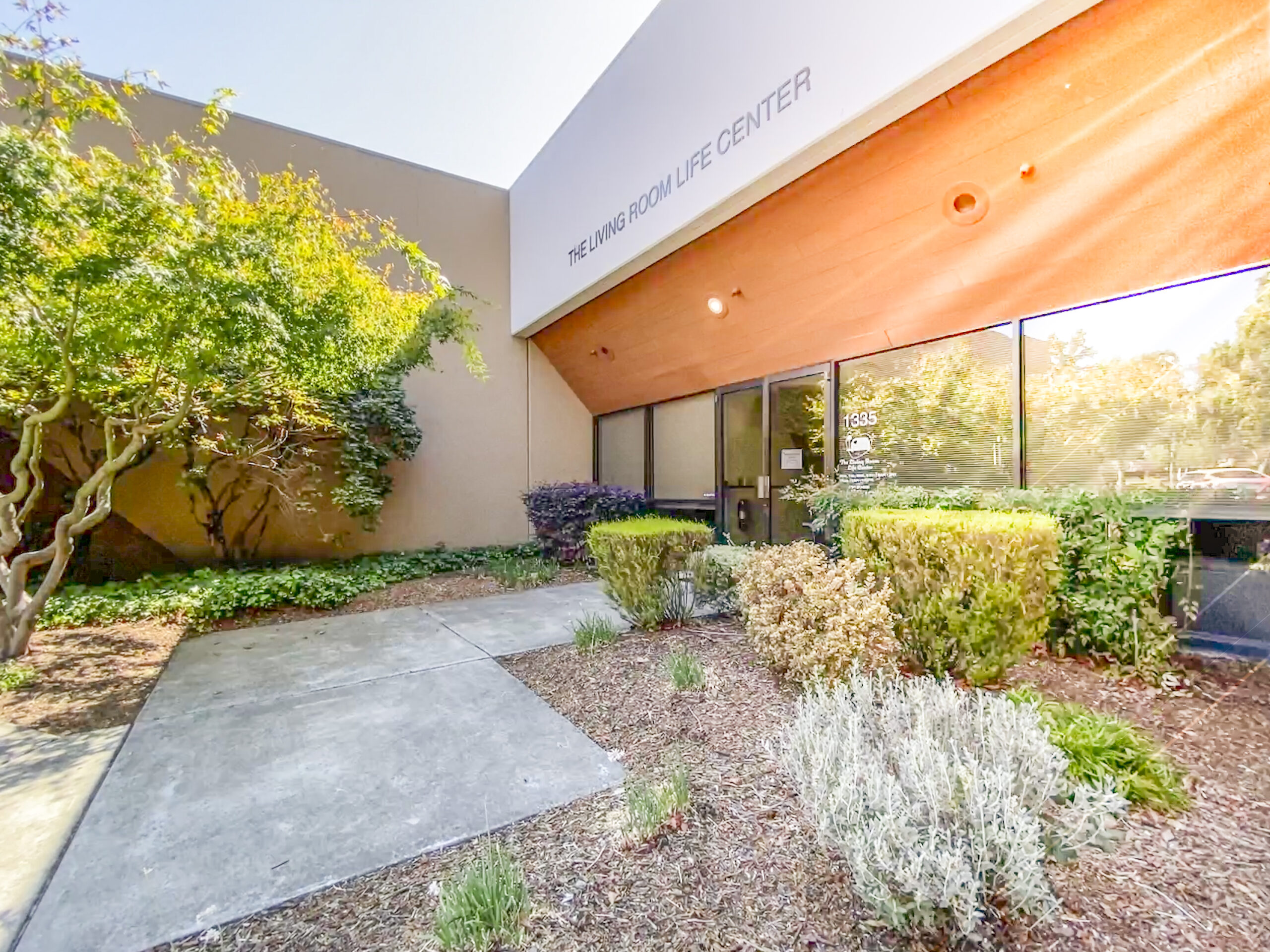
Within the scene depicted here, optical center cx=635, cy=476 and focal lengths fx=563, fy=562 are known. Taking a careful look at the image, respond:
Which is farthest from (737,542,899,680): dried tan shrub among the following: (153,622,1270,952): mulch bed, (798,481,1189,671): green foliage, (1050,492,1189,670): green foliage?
(1050,492,1189,670): green foliage

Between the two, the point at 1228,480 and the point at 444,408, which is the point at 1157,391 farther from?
the point at 444,408

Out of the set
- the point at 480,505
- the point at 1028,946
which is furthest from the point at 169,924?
the point at 480,505

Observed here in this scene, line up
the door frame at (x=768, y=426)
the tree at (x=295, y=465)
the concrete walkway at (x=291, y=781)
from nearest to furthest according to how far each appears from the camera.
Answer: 1. the concrete walkway at (x=291, y=781)
2. the door frame at (x=768, y=426)
3. the tree at (x=295, y=465)

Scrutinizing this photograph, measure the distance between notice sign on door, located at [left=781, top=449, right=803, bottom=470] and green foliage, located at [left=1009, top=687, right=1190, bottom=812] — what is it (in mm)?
4355

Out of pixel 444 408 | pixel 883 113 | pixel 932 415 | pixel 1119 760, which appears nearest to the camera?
pixel 1119 760

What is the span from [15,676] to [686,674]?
4339mm

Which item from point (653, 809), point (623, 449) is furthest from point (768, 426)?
point (653, 809)

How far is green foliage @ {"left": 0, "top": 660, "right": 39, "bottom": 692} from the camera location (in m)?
3.57

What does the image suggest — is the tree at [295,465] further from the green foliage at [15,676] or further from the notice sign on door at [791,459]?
the notice sign on door at [791,459]

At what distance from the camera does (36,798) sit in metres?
2.37

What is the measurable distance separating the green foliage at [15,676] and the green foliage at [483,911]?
151 inches

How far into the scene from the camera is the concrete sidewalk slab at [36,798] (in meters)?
1.83

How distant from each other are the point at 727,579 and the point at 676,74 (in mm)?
4972

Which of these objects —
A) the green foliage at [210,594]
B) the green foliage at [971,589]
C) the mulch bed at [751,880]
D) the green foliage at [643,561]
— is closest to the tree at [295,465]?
the green foliage at [210,594]
